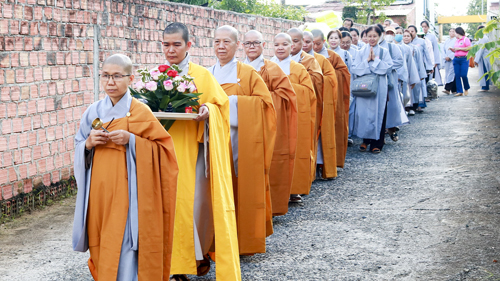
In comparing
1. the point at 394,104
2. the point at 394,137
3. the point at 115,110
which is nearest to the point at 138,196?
the point at 115,110

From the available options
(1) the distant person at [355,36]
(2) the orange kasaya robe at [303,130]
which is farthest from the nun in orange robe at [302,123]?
(1) the distant person at [355,36]

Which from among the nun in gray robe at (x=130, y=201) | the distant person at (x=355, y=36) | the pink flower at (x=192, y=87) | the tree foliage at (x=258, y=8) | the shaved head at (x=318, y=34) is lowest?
the nun in gray robe at (x=130, y=201)

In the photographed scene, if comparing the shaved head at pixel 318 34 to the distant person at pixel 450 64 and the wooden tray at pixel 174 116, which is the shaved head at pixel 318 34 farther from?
the distant person at pixel 450 64

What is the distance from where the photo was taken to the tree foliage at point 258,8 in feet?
57.4

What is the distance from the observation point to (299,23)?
15.2 meters

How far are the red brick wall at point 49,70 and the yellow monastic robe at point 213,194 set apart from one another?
8.31 ft

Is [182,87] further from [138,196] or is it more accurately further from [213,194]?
[138,196]

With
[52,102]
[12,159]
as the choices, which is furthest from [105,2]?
[12,159]

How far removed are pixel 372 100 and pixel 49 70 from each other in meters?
5.32

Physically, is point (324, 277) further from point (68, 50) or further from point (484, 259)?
point (68, 50)

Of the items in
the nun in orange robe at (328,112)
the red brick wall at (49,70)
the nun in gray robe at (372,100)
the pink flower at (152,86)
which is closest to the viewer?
the pink flower at (152,86)

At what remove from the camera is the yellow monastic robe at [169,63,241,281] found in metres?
4.27

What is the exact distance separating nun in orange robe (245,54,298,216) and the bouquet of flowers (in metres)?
1.81

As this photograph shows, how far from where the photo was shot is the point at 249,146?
522 centimetres
